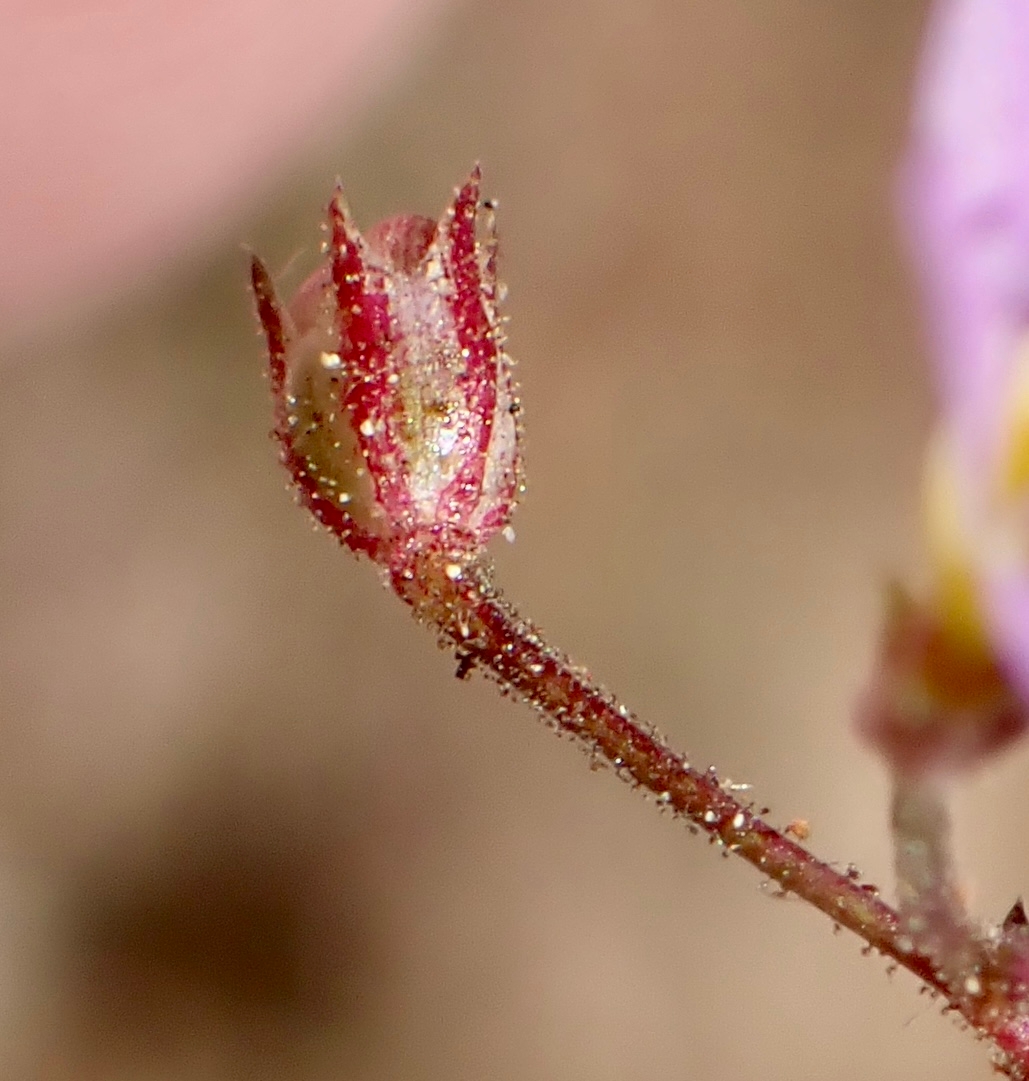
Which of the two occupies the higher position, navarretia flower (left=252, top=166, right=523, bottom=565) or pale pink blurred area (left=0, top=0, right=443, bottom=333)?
pale pink blurred area (left=0, top=0, right=443, bottom=333)

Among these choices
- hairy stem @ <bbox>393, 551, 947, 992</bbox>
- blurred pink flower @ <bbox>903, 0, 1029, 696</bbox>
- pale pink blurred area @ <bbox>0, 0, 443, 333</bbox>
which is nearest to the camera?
blurred pink flower @ <bbox>903, 0, 1029, 696</bbox>

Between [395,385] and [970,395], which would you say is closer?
[970,395]

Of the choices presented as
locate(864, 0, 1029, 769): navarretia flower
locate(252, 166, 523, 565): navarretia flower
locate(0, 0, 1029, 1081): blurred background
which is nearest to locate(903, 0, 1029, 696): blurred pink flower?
locate(864, 0, 1029, 769): navarretia flower

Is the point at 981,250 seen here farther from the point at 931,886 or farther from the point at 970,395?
the point at 931,886

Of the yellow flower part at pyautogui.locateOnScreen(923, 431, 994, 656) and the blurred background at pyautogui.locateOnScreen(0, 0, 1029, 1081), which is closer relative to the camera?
the yellow flower part at pyautogui.locateOnScreen(923, 431, 994, 656)

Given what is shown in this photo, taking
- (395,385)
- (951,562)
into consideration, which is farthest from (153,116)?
(951,562)

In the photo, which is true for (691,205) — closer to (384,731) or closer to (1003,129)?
(384,731)

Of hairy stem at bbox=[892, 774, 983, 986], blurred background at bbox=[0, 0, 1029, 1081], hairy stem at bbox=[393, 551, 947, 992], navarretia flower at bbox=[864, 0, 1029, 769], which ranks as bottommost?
hairy stem at bbox=[393, 551, 947, 992]

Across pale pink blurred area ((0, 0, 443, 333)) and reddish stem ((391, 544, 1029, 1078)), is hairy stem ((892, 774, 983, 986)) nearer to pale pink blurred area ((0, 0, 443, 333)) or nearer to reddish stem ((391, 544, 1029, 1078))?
reddish stem ((391, 544, 1029, 1078))
